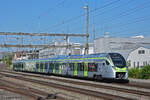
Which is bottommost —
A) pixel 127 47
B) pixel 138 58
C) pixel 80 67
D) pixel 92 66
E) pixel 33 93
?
pixel 33 93

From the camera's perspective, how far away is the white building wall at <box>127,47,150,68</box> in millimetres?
49500

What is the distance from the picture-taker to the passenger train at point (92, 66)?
2511cm

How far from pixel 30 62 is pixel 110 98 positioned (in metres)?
39.1

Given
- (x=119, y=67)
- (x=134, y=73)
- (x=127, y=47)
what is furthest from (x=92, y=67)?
(x=127, y=47)

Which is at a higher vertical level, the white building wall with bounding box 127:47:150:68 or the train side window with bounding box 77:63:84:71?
the white building wall with bounding box 127:47:150:68

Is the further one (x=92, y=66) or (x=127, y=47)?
(x=127, y=47)

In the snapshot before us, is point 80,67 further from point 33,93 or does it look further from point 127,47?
point 127,47

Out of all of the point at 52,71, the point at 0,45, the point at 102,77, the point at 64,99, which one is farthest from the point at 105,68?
the point at 0,45

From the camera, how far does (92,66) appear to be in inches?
1100

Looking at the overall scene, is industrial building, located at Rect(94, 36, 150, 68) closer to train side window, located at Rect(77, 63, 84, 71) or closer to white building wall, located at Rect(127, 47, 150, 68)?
white building wall, located at Rect(127, 47, 150, 68)

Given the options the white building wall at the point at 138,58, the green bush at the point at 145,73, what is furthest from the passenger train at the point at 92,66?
the white building wall at the point at 138,58

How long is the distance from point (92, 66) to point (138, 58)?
84.3 feet

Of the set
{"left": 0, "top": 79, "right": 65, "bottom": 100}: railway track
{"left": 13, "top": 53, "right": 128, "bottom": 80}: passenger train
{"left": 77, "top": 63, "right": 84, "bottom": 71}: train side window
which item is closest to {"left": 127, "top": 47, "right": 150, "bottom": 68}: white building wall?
{"left": 13, "top": 53, "right": 128, "bottom": 80}: passenger train

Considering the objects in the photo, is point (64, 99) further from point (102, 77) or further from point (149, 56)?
point (149, 56)
